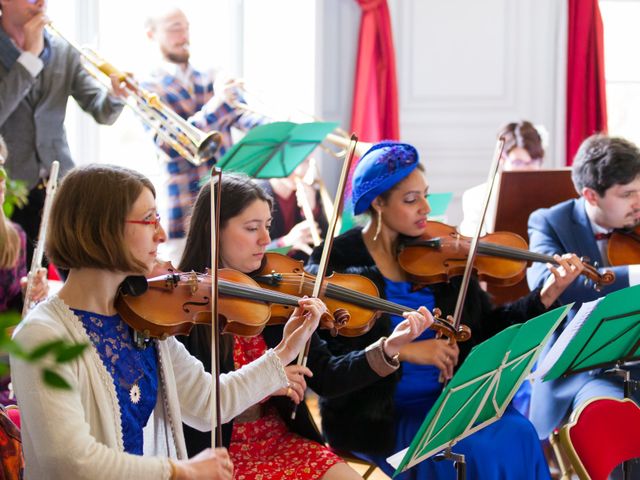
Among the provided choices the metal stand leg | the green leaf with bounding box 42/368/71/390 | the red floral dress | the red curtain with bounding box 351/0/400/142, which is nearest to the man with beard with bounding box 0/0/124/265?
the red floral dress

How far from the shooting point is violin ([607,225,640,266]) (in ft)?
8.99

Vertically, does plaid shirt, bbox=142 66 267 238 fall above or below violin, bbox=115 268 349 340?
above

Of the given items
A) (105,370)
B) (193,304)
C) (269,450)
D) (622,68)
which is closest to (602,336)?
(269,450)

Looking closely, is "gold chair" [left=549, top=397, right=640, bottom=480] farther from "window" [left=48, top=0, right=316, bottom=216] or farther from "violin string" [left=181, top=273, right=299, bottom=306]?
"window" [left=48, top=0, right=316, bottom=216]

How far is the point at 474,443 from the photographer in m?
2.18

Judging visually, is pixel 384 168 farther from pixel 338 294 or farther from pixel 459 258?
pixel 338 294

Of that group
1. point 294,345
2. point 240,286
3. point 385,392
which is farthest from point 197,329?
point 385,392

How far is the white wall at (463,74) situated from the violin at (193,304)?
3290 mm

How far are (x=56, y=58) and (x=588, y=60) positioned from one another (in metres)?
3.14

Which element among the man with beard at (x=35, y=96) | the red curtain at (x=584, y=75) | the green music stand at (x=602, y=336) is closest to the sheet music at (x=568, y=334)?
the green music stand at (x=602, y=336)

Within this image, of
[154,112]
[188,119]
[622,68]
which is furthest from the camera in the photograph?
[622,68]

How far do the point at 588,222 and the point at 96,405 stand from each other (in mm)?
1813

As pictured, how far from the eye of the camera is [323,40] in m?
5.02

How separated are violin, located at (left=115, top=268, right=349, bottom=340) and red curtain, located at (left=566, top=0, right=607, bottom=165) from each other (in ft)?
11.7
